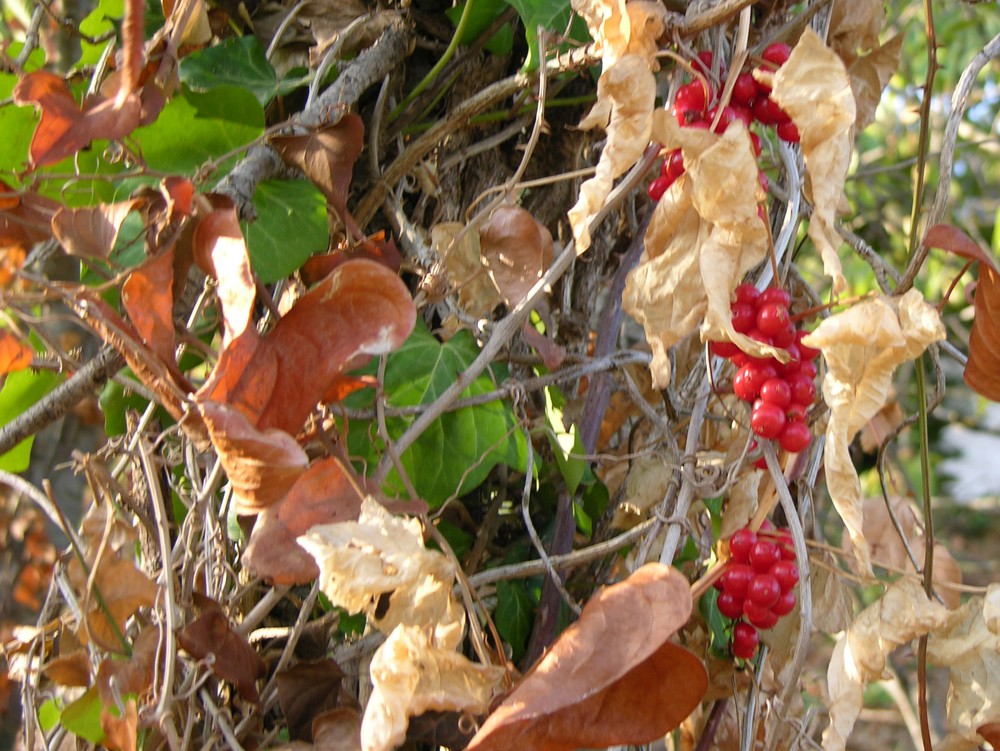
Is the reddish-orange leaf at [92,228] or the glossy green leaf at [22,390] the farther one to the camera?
the glossy green leaf at [22,390]

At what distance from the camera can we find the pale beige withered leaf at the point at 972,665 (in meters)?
0.54

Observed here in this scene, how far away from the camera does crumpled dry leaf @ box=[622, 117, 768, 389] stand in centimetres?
51

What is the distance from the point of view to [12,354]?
0.68 m

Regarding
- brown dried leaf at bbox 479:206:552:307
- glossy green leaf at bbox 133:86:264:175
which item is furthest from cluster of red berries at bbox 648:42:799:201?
glossy green leaf at bbox 133:86:264:175

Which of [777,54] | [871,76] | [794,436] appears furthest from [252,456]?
[871,76]

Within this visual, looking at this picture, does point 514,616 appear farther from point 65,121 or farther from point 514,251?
point 65,121

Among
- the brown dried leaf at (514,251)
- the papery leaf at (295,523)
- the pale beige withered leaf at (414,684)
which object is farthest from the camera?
the brown dried leaf at (514,251)

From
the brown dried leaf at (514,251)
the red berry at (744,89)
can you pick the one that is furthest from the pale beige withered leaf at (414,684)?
the red berry at (744,89)

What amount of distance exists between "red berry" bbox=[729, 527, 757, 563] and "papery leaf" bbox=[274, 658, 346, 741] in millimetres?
288

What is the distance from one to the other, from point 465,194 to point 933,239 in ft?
1.33

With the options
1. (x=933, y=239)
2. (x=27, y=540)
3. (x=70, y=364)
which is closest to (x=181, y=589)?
(x=70, y=364)

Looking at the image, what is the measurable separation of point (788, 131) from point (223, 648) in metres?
0.52

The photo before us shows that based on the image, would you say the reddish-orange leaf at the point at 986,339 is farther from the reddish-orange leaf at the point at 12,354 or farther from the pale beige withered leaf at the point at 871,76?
the reddish-orange leaf at the point at 12,354

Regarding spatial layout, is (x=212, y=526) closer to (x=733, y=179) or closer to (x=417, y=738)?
(x=417, y=738)
